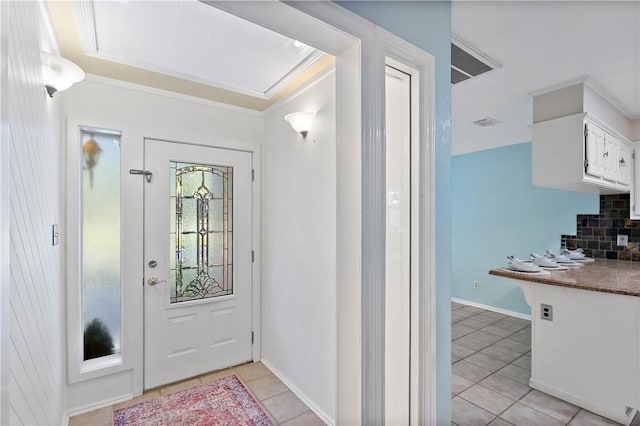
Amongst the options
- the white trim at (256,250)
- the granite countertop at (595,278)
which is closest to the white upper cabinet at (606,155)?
the granite countertop at (595,278)

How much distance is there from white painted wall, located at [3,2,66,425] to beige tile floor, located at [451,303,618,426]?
238cm

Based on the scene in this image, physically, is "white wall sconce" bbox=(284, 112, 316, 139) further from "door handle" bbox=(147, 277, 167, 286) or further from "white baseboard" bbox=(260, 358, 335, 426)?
"white baseboard" bbox=(260, 358, 335, 426)

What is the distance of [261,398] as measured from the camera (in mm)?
2379

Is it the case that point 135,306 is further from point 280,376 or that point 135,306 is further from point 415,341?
point 415,341

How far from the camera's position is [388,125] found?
1.36 metres

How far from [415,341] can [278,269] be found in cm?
166

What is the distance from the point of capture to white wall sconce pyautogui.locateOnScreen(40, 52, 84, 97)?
1.48m

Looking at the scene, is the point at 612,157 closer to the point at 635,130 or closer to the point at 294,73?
the point at 635,130

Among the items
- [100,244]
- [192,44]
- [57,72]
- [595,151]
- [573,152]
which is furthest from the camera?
[595,151]

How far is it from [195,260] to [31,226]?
1483mm

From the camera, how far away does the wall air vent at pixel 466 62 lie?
200 cm

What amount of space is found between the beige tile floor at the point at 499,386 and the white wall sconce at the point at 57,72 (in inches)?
122

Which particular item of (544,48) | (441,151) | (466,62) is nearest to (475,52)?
(466,62)

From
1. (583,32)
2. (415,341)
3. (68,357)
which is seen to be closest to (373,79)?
(415,341)
